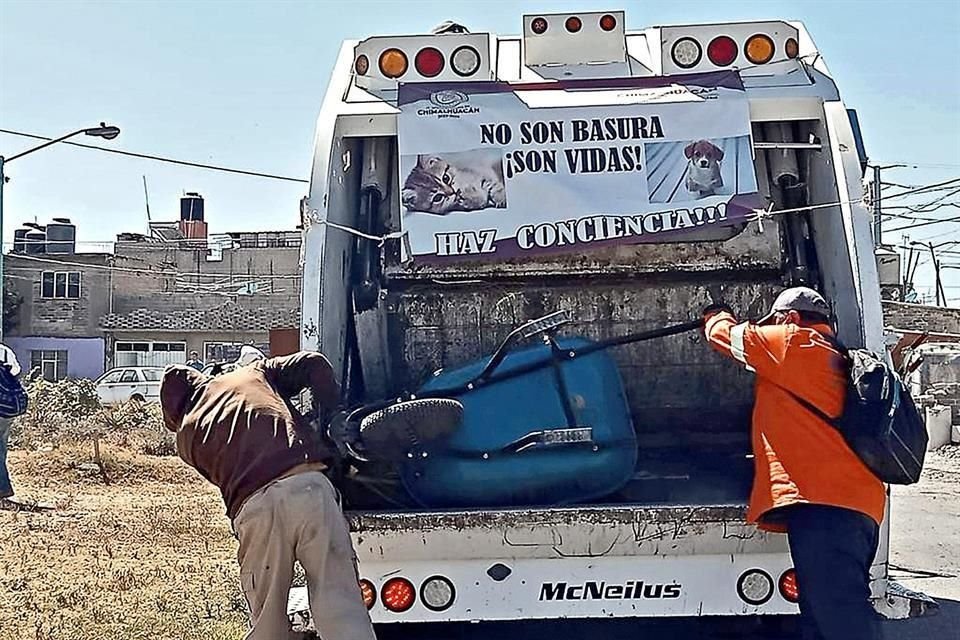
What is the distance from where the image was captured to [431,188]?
16.5 feet

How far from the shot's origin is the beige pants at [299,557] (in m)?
4.27

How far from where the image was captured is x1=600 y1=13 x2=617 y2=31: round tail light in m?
5.29

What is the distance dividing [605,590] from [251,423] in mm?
1313

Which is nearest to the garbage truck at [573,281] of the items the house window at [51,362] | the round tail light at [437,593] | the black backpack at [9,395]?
the round tail light at [437,593]

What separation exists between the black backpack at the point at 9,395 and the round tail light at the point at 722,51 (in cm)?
722

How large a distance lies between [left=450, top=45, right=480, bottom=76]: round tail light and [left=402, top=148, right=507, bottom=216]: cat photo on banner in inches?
13.9

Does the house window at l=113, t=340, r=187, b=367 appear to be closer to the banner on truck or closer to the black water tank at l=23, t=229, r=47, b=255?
the black water tank at l=23, t=229, r=47, b=255

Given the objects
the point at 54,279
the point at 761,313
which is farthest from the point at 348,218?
the point at 54,279

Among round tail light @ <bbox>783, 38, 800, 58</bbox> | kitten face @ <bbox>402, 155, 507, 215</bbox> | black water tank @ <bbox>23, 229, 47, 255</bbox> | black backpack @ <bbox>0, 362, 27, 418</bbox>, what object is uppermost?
black water tank @ <bbox>23, 229, 47, 255</bbox>

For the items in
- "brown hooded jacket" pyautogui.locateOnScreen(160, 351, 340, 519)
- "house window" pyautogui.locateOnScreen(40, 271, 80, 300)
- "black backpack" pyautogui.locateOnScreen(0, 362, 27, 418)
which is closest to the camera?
"brown hooded jacket" pyautogui.locateOnScreen(160, 351, 340, 519)

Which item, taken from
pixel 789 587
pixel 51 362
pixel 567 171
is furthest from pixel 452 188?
pixel 51 362

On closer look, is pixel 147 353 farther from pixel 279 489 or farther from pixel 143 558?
pixel 279 489

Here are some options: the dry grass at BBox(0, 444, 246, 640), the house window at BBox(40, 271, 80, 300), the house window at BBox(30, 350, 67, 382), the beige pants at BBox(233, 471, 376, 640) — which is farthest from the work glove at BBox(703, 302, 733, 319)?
the house window at BBox(40, 271, 80, 300)

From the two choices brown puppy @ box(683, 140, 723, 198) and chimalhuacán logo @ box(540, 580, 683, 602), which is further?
brown puppy @ box(683, 140, 723, 198)
